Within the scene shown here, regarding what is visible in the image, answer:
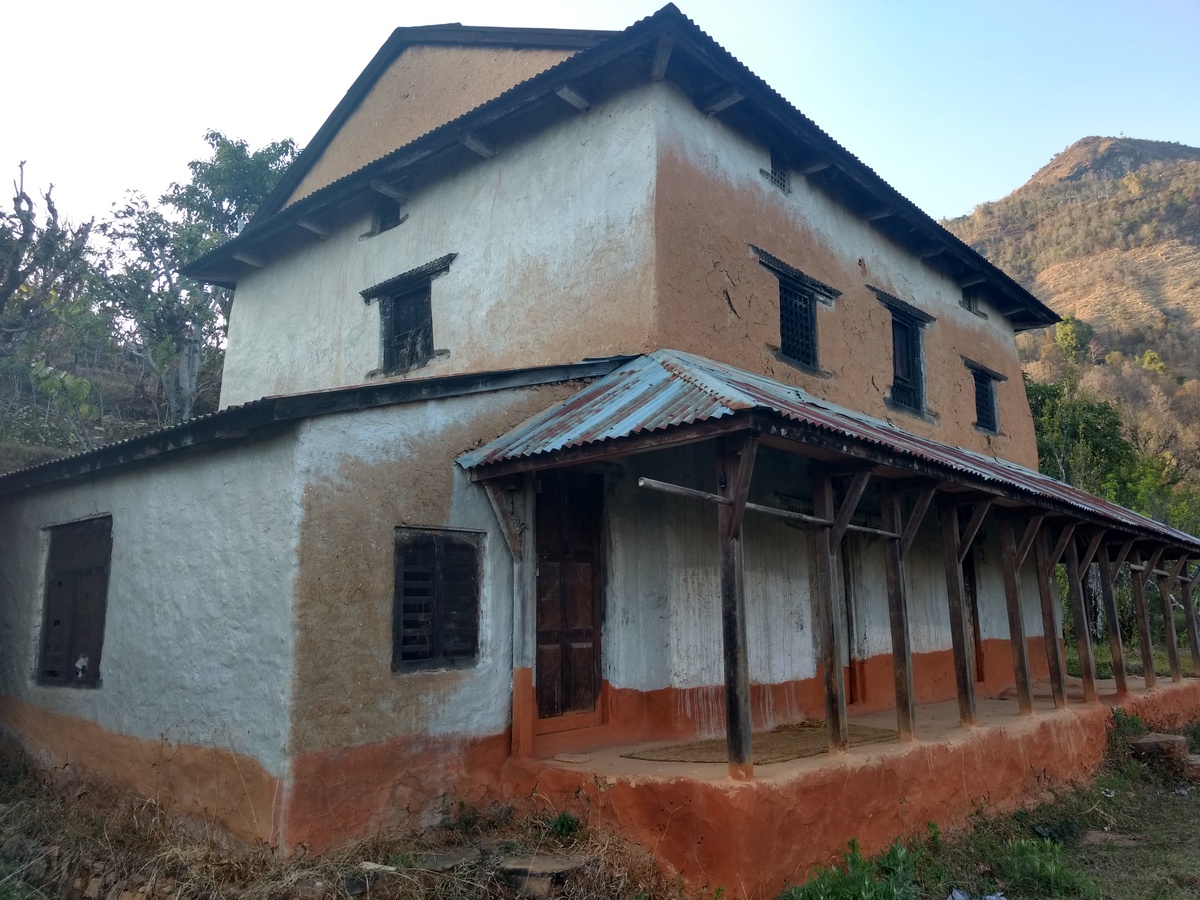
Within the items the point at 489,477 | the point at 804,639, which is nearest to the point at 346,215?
the point at 489,477

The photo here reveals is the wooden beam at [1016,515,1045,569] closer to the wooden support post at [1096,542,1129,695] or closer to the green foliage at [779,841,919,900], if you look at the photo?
the wooden support post at [1096,542,1129,695]

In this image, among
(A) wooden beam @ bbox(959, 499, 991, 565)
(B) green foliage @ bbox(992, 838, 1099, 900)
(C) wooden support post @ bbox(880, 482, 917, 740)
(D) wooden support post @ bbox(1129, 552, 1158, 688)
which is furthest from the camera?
(D) wooden support post @ bbox(1129, 552, 1158, 688)

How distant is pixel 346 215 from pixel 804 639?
7.68 m

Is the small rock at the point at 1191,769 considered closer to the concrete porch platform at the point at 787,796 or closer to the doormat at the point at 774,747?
the concrete porch platform at the point at 787,796

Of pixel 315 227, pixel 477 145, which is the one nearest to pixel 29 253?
pixel 315 227

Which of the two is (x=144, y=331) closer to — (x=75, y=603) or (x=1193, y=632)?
(x=75, y=603)

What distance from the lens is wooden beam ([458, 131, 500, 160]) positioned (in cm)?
968

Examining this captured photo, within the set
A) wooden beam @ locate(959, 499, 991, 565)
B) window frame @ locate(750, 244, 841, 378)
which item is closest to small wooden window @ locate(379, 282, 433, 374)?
window frame @ locate(750, 244, 841, 378)

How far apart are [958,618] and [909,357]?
17.8 ft

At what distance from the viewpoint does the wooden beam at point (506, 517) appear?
716 cm

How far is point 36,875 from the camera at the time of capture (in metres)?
6.39

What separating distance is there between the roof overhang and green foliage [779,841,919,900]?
6.92 metres

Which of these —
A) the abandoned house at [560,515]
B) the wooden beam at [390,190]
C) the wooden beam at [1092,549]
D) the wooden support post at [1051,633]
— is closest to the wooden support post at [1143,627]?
the abandoned house at [560,515]

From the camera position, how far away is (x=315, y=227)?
11664 millimetres
